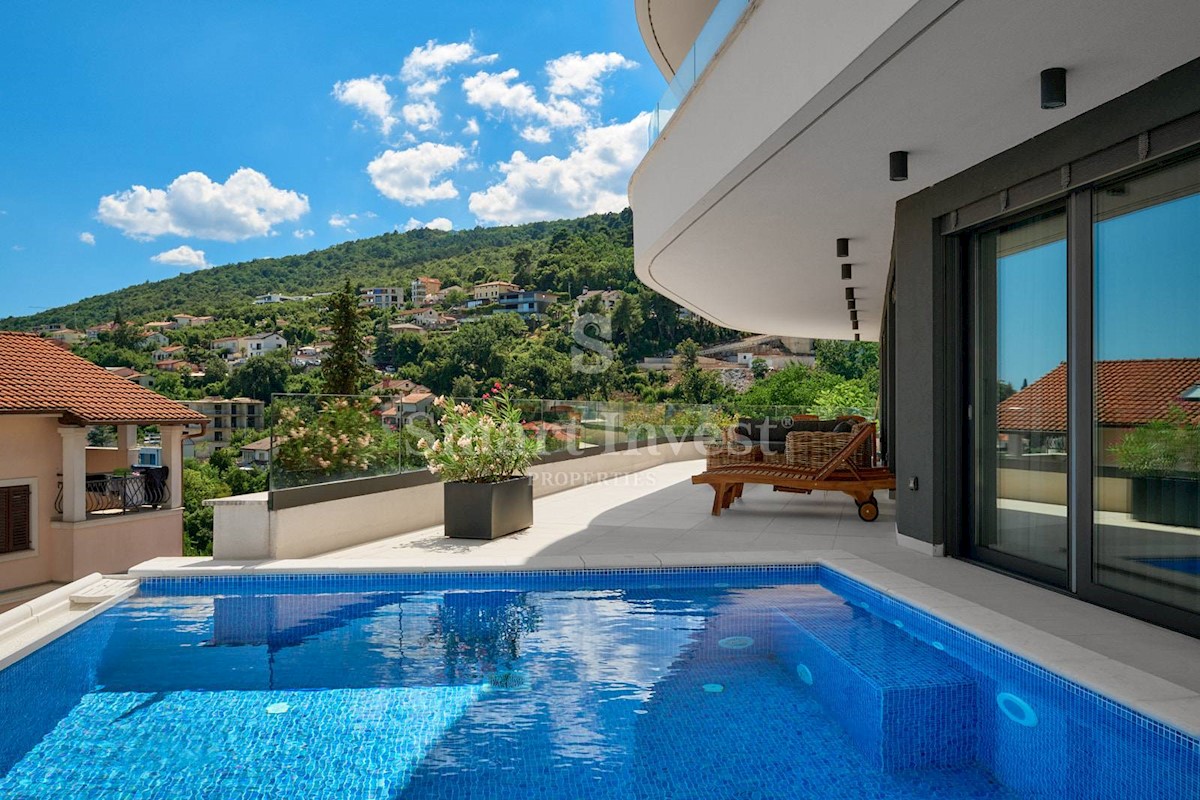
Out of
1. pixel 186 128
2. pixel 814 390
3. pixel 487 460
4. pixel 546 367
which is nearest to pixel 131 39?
pixel 186 128

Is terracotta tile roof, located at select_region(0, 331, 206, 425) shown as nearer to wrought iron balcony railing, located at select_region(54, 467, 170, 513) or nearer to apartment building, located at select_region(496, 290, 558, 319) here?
wrought iron balcony railing, located at select_region(54, 467, 170, 513)

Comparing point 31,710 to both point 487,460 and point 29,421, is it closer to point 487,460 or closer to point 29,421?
point 487,460

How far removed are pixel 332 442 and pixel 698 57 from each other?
446cm

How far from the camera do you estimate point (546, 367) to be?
5366cm

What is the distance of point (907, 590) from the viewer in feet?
17.6

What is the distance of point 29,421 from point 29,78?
77295mm

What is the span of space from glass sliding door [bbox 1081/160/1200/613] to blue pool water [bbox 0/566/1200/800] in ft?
3.47

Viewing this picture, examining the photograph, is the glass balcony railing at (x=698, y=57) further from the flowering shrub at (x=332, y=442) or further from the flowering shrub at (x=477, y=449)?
the flowering shrub at (x=332, y=442)

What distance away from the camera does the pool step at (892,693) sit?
3.70m

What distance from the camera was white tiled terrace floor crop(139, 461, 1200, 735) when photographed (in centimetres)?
385

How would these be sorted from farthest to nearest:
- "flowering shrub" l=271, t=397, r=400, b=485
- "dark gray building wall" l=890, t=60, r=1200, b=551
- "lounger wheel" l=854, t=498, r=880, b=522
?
"lounger wheel" l=854, t=498, r=880, b=522
"flowering shrub" l=271, t=397, r=400, b=485
"dark gray building wall" l=890, t=60, r=1200, b=551

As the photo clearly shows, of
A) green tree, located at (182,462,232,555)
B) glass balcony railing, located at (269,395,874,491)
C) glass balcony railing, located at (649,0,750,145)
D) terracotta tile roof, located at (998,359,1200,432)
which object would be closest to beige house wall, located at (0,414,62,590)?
green tree, located at (182,462,232,555)

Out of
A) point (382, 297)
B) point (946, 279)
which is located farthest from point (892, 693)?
point (382, 297)

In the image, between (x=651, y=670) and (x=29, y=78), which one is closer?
(x=651, y=670)
